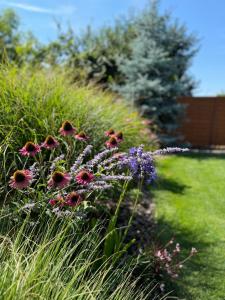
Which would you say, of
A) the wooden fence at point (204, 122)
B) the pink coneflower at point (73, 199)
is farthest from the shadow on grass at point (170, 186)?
the wooden fence at point (204, 122)

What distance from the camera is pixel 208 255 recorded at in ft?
11.8

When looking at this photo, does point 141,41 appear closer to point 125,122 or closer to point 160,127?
point 160,127

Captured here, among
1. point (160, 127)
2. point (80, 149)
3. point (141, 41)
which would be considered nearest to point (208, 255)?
point (80, 149)

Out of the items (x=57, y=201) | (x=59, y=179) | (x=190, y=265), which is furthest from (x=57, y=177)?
(x=190, y=265)

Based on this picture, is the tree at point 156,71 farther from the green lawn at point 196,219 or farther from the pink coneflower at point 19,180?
the pink coneflower at point 19,180

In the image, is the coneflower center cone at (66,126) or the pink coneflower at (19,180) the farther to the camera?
the coneflower center cone at (66,126)

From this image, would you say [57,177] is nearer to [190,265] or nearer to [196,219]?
[190,265]

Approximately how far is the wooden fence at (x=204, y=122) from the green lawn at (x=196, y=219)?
3.76 m

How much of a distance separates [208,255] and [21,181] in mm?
2279

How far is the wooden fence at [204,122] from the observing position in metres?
11.9

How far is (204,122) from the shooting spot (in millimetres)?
11992

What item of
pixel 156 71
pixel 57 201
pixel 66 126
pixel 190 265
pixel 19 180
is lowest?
pixel 190 265

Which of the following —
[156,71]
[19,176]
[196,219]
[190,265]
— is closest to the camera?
[19,176]

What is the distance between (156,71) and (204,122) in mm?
3066
